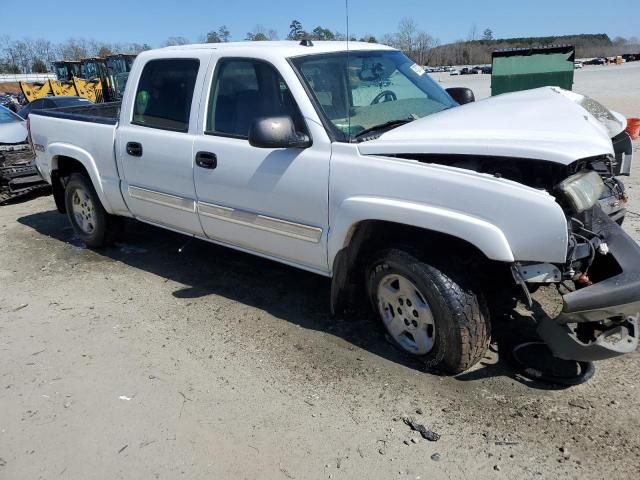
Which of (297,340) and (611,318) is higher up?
(611,318)

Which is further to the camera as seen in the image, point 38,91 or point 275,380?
point 38,91

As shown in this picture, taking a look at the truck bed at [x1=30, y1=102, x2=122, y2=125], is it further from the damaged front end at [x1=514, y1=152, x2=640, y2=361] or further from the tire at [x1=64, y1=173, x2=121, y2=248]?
the damaged front end at [x1=514, y1=152, x2=640, y2=361]

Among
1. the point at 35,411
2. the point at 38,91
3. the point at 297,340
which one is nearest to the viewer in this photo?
the point at 35,411

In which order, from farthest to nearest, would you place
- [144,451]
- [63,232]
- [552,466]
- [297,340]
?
1. [63,232]
2. [297,340]
3. [144,451]
4. [552,466]

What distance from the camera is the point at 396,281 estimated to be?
3.40 meters

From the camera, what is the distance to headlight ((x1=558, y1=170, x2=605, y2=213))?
8.99 feet

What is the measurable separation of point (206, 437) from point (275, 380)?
1.98ft

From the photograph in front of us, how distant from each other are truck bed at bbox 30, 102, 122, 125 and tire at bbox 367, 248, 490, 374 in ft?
9.86

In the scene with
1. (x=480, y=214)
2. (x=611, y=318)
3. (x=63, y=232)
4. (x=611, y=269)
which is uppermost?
(x=480, y=214)

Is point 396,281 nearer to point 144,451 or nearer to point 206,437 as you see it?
point 206,437

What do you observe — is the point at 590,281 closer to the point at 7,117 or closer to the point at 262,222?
the point at 262,222

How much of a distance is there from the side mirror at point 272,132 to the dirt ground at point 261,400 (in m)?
1.36

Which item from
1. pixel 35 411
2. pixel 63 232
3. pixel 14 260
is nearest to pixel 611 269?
pixel 35 411

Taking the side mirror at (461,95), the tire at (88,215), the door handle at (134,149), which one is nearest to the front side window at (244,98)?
the door handle at (134,149)
